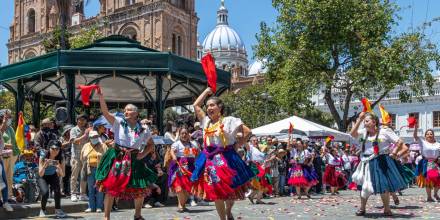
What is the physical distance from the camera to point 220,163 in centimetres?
791

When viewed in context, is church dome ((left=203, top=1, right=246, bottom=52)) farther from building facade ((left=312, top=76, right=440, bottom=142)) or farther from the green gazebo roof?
the green gazebo roof

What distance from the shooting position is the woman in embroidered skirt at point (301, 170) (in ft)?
55.1

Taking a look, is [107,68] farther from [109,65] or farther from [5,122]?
[5,122]

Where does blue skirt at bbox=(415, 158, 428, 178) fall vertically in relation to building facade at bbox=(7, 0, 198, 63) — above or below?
below

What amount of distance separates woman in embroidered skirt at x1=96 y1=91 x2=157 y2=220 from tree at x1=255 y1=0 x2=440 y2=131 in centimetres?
2332

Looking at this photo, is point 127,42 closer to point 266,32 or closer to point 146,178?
point 146,178

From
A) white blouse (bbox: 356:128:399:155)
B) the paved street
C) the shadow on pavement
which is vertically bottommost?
the paved street

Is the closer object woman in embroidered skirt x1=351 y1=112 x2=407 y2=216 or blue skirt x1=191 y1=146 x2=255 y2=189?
blue skirt x1=191 y1=146 x2=255 y2=189

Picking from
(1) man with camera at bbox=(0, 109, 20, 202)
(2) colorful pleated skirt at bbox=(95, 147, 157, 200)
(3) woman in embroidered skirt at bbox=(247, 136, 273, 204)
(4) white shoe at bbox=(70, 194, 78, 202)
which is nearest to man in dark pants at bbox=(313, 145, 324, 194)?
(3) woman in embroidered skirt at bbox=(247, 136, 273, 204)

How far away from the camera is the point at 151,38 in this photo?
225 ft

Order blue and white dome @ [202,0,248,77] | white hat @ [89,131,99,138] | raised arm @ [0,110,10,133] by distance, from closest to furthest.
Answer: raised arm @ [0,110,10,133], white hat @ [89,131,99,138], blue and white dome @ [202,0,248,77]

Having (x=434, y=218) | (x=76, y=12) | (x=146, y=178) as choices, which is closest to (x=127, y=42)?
(x=146, y=178)

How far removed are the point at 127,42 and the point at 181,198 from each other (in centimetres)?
574

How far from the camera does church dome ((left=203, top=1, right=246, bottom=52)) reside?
13650 cm
